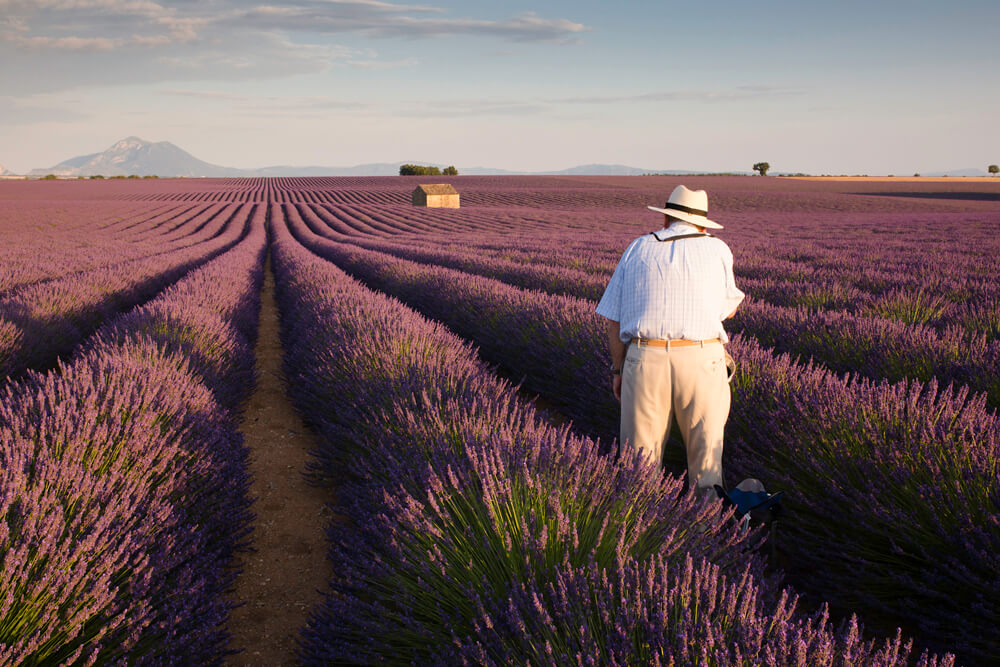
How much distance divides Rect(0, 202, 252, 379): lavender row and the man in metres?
4.83

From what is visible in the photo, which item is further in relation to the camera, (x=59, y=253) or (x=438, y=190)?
(x=438, y=190)

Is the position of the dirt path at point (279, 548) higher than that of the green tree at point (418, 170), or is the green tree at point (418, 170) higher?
the green tree at point (418, 170)

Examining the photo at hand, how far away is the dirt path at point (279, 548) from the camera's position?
2213 mm

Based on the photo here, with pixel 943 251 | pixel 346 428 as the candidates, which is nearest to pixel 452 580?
pixel 346 428

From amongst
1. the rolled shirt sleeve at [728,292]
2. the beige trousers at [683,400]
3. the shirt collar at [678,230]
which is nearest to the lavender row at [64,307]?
the beige trousers at [683,400]

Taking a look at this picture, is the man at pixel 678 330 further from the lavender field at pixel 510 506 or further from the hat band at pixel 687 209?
the lavender field at pixel 510 506

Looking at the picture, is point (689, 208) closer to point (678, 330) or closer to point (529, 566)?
point (678, 330)

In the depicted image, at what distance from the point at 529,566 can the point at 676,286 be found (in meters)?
1.33

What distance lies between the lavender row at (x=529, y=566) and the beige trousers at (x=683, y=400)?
442 mm

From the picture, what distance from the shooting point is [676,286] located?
2.31m

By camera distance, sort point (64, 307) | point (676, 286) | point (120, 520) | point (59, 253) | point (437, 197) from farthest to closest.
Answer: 1. point (437, 197)
2. point (59, 253)
3. point (64, 307)
4. point (676, 286)
5. point (120, 520)

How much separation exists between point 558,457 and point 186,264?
10721 mm

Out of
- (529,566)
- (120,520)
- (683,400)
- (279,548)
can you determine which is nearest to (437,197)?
(279,548)

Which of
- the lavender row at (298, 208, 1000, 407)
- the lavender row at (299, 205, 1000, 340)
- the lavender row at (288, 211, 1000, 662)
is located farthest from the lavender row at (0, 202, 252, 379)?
the lavender row at (298, 208, 1000, 407)
